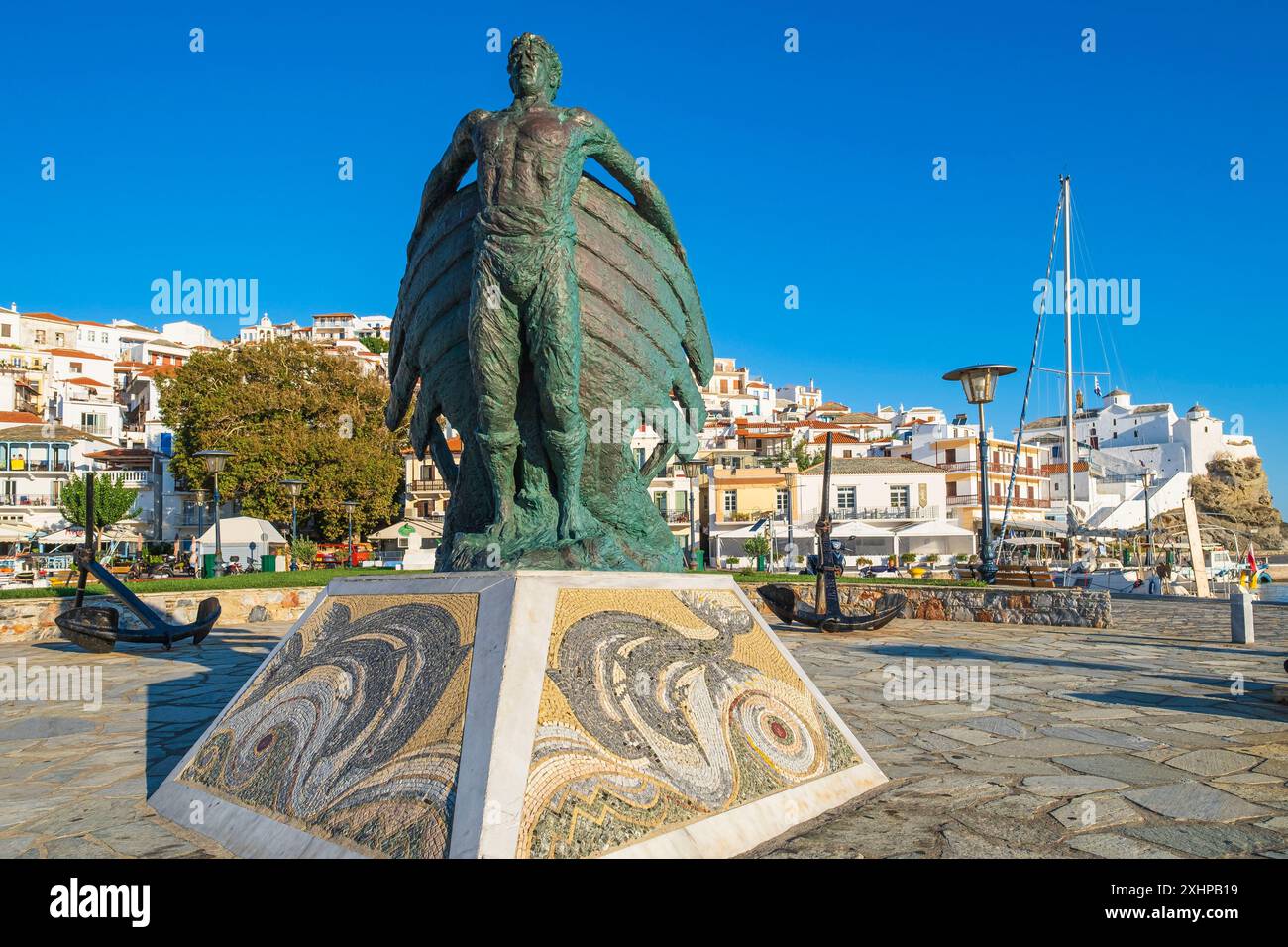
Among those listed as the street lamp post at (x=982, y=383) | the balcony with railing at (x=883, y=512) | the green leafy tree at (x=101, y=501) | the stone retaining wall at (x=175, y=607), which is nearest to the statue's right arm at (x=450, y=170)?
the stone retaining wall at (x=175, y=607)

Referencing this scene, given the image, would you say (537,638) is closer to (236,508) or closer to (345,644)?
(345,644)

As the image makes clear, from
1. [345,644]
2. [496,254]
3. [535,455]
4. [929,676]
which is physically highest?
[496,254]

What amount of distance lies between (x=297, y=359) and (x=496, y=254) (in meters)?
31.6

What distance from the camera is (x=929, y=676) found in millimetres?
6875

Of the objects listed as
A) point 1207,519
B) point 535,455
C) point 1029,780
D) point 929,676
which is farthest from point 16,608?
point 1207,519

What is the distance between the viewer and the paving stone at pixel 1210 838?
2.73 metres

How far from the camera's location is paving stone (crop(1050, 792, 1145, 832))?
118 inches

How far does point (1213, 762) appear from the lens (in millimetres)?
3918

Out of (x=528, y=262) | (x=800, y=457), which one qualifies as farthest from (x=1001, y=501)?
(x=528, y=262)

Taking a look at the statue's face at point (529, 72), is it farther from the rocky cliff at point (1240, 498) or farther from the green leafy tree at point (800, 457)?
the rocky cliff at point (1240, 498)

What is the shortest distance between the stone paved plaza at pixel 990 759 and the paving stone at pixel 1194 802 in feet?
0.03

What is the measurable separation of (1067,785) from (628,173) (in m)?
3.53

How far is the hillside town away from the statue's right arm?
20689 mm

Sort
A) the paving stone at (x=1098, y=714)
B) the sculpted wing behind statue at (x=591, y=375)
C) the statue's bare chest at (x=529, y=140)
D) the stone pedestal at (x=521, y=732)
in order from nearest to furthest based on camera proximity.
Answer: the stone pedestal at (x=521, y=732) < the statue's bare chest at (x=529, y=140) < the sculpted wing behind statue at (x=591, y=375) < the paving stone at (x=1098, y=714)
